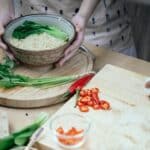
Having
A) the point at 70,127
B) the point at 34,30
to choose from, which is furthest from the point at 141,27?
the point at 70,127

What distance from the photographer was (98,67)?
1.31m

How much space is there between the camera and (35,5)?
4.94 feet

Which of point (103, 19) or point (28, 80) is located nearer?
point (28, 80)

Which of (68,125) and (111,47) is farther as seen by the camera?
(111,47)

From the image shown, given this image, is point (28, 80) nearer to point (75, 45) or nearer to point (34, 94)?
point (34, 94)

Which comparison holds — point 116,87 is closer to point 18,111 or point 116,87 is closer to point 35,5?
point 18,111

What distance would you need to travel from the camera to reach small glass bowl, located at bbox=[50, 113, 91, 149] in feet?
3.11

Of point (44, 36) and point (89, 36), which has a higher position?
point (44, 36)

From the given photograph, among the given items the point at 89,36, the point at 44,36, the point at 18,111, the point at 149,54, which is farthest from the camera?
the point at 149,54

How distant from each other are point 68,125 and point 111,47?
59cm

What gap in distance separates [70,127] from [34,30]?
397 mm

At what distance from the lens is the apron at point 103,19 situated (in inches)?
58.0

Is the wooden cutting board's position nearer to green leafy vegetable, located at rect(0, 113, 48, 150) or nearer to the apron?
green leafy vegetable, located at rect(0, 113, 48, 150)

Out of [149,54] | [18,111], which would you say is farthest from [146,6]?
[18,111]
